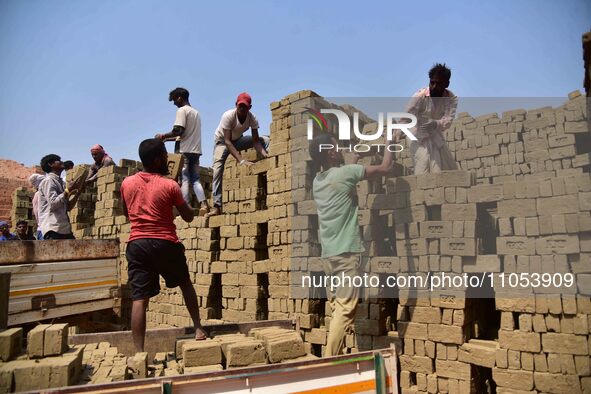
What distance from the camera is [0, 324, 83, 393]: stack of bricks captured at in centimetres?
320

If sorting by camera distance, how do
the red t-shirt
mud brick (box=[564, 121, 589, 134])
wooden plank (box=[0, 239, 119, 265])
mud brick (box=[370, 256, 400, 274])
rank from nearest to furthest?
1. the red t-shirt
2. wooden plank (box=[0, 239, 119, 265])
3. mud brick (box=[370, 256, 400, 274])
4. mud brick (box=[564, 121, 589, 134])

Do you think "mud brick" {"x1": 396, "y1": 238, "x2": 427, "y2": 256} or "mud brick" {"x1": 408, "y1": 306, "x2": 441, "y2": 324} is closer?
"mud brick" {"x1": 408, "y1": 306, "x2": 441, "y2": 324}

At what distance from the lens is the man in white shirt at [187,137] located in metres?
8.01

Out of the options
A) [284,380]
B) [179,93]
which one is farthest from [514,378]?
[179,93]

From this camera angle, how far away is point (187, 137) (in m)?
8.07

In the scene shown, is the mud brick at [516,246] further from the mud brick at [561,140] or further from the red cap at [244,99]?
the mud brick at [561,140]

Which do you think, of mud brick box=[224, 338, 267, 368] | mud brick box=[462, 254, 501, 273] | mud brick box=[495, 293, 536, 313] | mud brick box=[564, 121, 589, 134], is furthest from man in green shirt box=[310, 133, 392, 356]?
mud brick box=[564, 121, 589, 134]

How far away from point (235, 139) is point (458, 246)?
468 cm

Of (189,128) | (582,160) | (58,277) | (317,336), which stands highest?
(189,128)

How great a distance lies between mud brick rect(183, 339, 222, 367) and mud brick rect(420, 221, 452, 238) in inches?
113

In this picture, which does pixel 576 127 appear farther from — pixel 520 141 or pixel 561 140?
pixel 520 141

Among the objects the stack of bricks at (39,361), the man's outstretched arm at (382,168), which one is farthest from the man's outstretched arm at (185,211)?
the man's outstretched arm at (382,168)

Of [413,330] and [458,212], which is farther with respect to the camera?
[413,330]

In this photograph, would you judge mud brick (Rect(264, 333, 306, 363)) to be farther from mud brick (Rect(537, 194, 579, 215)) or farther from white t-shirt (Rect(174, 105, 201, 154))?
white t-shirt (Rect(174, 105, 201, 154))
